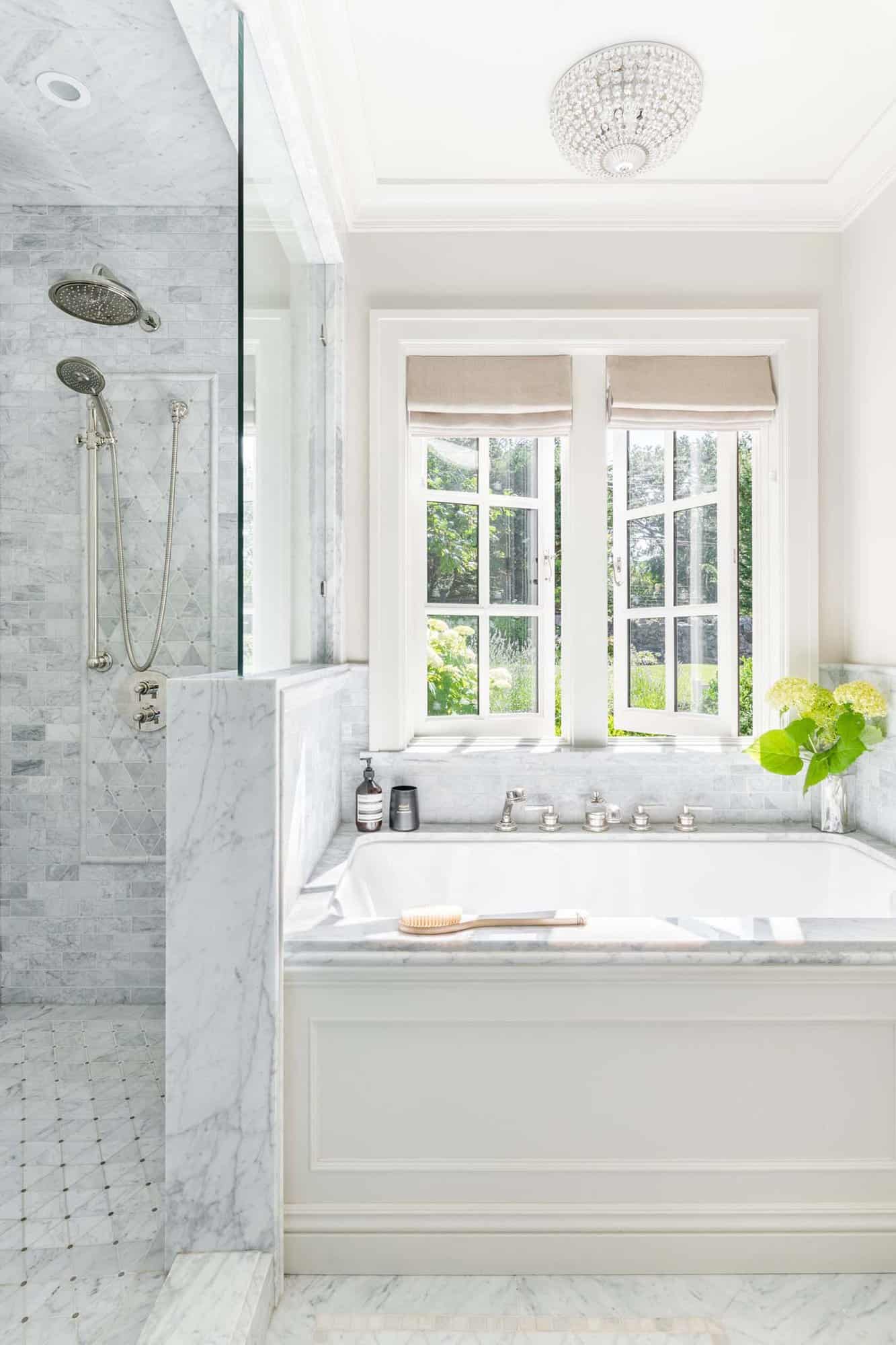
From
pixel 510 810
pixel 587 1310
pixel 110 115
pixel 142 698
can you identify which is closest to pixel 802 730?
pixel 510 810

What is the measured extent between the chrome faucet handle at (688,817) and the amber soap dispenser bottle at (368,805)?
93 centimetres

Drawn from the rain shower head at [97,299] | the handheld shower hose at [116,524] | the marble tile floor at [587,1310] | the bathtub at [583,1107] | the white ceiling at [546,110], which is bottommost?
the marble tile floor at [587,1310]

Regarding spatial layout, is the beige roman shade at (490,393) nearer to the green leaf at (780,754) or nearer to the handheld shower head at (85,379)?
the handheld shower head at (85,379)

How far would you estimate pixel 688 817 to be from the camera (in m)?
2.42

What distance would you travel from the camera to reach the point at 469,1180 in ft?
5.04

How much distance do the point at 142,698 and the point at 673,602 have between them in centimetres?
180

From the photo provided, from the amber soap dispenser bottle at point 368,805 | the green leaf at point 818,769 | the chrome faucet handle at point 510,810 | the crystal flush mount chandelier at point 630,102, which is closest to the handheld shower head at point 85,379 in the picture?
the amber soap dispenser bottle at point 368,805

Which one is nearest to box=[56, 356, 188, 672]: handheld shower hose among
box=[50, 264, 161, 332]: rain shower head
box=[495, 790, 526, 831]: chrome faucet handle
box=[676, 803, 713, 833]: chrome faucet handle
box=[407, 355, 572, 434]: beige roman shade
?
box=[50, 264, 161, 332]: rain shower head

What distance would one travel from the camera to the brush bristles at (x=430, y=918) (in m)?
1.58

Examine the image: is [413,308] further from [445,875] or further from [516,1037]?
[516,1037]

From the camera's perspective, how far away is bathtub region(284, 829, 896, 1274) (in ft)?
5.02

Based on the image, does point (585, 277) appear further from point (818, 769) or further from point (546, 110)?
point (818, 769)

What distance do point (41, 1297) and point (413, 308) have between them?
262cm

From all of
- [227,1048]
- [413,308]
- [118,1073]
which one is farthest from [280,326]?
[118,1073]
